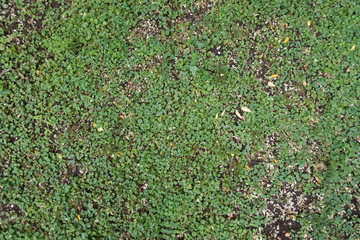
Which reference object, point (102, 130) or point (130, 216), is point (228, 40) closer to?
point (102, 130)

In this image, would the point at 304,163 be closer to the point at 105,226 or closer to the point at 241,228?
the point at 241,228

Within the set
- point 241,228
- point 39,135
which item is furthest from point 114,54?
point 241,228

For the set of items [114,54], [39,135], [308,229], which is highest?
[114,54]

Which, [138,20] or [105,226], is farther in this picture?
[138,20]

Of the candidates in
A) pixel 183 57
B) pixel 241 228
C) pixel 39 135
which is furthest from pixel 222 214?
pixel 39 135

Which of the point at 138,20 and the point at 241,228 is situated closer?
the point at 241,228

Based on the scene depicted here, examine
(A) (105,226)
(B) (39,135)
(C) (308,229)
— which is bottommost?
(A) (105,226)

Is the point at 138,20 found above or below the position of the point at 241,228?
above
